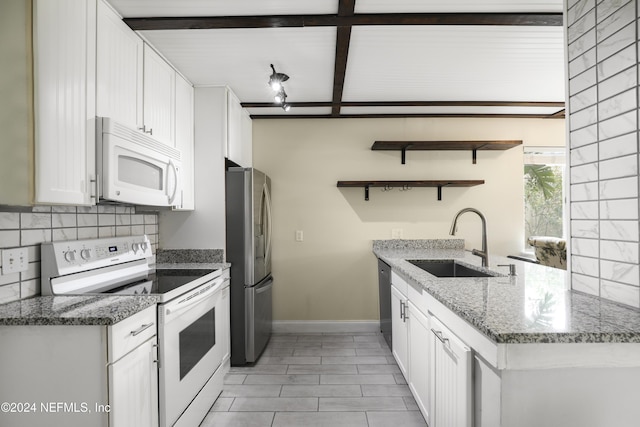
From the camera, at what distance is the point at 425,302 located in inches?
71.6

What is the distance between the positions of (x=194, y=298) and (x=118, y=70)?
1.35 m

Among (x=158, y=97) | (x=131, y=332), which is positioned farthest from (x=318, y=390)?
(x=158, y=97)

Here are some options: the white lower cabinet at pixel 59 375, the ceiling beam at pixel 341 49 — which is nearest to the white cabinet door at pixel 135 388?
the white lower cabinet at pixel 59 375

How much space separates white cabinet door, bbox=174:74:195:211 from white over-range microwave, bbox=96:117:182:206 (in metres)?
0.15

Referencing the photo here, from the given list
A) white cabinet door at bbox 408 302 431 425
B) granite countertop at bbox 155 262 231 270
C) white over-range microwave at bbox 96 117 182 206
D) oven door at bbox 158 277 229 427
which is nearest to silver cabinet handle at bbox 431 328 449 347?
white cabinet door at bbox 408 302 431 425

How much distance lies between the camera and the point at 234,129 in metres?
3.02

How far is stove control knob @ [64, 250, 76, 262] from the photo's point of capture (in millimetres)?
1729

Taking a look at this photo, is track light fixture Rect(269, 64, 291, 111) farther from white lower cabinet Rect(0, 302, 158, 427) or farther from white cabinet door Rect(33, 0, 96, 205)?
Result: white lower cabinet Rect(0, 302, 158, 427)

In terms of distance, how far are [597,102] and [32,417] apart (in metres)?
2.54

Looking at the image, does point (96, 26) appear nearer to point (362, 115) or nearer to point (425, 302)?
point (425, 302)

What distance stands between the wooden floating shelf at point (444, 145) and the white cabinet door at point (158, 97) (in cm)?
192

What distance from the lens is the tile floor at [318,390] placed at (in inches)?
82.4

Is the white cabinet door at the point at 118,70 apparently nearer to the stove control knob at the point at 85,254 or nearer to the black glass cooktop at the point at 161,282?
the stove control knob at the point at 85,254

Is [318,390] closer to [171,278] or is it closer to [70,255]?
[171,278]
